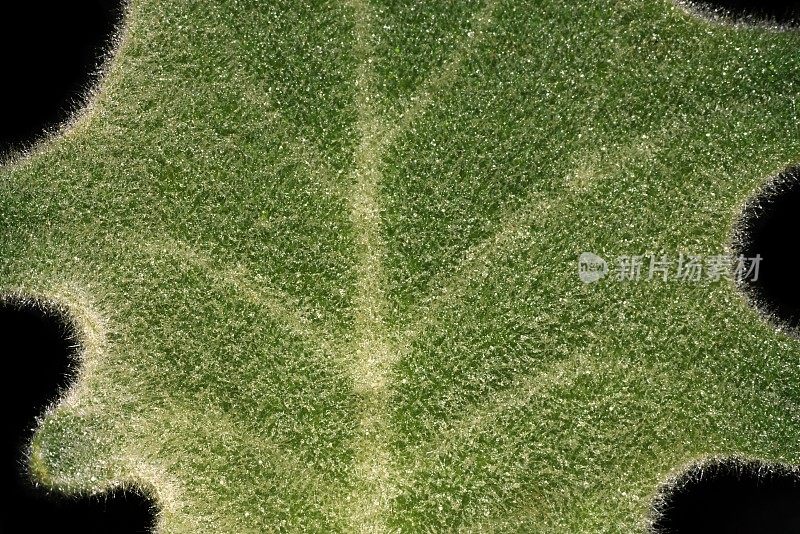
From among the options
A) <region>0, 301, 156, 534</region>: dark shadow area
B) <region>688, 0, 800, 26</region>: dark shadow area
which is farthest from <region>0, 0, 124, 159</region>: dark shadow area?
<region>688, 0, 800, 26</region>: dark shadow area

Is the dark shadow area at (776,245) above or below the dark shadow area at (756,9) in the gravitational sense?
below

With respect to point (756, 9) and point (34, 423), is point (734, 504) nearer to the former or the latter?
point (756, 9)

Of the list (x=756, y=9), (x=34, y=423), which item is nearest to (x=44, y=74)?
(x=34, y=423)

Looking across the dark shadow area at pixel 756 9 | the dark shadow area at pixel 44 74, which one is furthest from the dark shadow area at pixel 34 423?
the dark shadow area at pixel 756 9
